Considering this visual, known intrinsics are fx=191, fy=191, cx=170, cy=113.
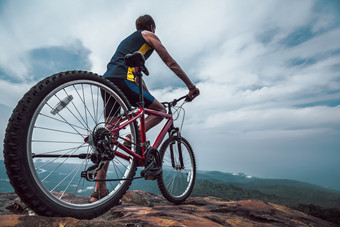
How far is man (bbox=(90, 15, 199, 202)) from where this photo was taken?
2.78 m

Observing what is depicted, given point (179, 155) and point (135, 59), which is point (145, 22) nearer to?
point (135, 59)

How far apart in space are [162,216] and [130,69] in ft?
6.69

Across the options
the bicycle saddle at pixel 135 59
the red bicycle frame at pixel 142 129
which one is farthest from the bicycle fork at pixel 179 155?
the bicycle saddle at pixel 135 59

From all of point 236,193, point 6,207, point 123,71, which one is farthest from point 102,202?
point 236,193

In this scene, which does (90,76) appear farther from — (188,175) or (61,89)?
(188,175)

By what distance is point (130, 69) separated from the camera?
288cm

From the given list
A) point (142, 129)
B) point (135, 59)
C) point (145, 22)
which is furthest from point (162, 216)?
point (145, 22)

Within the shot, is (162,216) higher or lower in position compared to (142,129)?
lower

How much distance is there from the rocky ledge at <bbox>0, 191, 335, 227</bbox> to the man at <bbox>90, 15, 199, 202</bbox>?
0.62 metres

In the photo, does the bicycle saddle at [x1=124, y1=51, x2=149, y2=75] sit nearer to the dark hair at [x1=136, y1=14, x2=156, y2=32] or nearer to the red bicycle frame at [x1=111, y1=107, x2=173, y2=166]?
the red bicycle frame at [x1=111, y1=107, x2=173, y2=166]

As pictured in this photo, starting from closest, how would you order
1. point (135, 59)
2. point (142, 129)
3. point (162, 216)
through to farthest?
point (162, 216) → point (135, 59) → point (142, 129)

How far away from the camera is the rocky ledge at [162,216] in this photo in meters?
1.44

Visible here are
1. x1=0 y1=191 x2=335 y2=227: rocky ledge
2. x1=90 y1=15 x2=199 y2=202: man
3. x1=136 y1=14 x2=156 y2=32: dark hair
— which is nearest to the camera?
x1=0 y1=191 x2=335 y2=227: rocky ledge

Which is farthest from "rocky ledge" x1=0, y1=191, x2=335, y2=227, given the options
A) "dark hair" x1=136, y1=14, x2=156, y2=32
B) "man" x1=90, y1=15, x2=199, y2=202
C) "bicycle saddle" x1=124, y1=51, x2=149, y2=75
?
"dark hair" x1=136, y1=14, x2=156, y2=32
